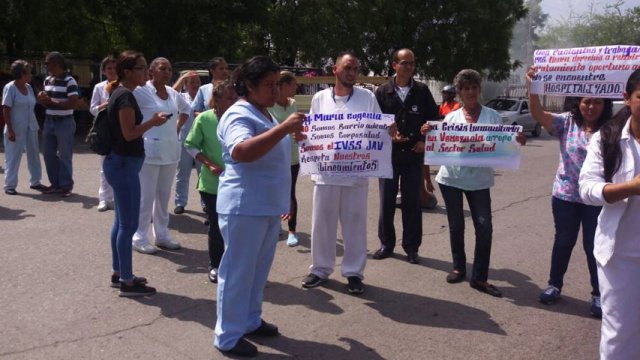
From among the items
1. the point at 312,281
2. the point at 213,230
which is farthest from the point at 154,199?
the point at 312,281

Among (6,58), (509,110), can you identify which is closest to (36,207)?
(6,58)

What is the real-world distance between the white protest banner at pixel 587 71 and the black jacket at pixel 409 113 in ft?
4.09

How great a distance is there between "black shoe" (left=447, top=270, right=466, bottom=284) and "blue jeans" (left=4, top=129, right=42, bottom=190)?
21.6 feet

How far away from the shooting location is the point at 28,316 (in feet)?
15.2

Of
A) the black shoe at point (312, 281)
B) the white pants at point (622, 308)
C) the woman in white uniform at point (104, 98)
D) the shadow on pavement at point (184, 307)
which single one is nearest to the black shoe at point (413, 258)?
the black shoe at point (312, 281)

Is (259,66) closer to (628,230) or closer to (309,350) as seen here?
(309,350)

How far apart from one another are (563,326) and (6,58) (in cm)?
1911

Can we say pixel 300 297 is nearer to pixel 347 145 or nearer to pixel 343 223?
pixel 343 223

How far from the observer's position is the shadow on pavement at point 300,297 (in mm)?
4992

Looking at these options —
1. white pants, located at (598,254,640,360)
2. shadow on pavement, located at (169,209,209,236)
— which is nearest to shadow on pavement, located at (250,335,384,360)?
white pants, located at (598,254,640,360)

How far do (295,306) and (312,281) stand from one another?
48cm

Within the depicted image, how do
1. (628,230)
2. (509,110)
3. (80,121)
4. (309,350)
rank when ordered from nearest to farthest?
(628,230)
(309,350)
(80,121)
(509,110)

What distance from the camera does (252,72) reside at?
391cm

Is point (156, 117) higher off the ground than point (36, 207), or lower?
higher
